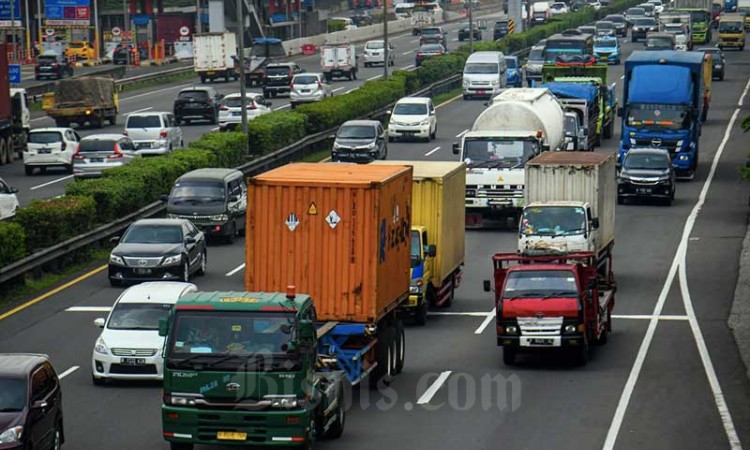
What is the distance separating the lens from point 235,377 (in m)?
21.3

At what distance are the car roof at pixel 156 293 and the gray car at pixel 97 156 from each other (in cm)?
2628

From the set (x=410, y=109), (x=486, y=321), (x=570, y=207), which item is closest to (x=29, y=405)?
(x=486, y=321)

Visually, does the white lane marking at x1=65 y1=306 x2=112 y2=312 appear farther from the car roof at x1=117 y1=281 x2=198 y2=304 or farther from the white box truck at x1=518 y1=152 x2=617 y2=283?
the white box truck at x1=518 y1=152 x2=617 y2=283

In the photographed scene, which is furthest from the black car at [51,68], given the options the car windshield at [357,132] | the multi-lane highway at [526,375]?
the multi-lane highway at [526,375]

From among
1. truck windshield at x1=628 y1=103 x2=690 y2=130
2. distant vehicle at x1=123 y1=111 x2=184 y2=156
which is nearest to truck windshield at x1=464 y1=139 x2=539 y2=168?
truck windshield at x1=628 y1=103 x2=690 y2=130

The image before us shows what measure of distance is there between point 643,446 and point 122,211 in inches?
993

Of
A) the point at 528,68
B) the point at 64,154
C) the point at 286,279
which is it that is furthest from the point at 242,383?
the point at 528,68

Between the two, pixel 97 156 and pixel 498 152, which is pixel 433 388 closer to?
pixel 498 152

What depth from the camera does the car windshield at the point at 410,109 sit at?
6875cm

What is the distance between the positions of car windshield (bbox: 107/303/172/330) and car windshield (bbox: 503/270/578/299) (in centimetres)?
616

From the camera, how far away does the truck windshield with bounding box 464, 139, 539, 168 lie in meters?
47.8

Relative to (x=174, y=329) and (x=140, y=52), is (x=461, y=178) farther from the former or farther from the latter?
(x=140, y=52)

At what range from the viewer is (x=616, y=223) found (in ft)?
161

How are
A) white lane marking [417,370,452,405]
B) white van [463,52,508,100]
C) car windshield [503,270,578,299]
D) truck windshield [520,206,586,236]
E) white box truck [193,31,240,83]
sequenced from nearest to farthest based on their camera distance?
white lane marking [417,370,452,405] → car windshield [503,270,578,299] → truck windshield [520,206,586,236] → white van [463,52,508,100] → white box truck [193,31,240,83]
